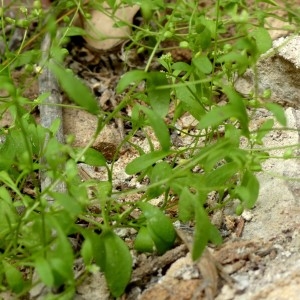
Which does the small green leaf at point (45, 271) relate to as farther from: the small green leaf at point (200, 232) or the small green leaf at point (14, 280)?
the small green leaf at point (200, 232)

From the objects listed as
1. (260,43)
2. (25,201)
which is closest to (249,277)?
(25,201)

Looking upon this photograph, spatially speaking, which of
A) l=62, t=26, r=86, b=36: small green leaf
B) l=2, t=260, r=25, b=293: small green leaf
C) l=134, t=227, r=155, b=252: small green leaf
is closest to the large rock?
l=62, t=26, r=86, b=36: small green leaf

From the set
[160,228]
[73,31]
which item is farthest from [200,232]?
[73,31]

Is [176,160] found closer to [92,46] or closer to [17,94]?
[17,94]

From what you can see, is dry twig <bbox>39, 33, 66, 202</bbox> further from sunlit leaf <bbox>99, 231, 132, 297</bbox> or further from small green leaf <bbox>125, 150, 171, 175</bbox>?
sunlit leaf <bbox>99, 231, 132, 297</bbox>

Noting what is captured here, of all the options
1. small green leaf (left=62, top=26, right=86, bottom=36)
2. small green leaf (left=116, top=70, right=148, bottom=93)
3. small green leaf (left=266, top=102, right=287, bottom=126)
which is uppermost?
small green leaf (left=116, top=70, right=148, bottom=93)

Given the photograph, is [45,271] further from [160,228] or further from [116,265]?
[160,228]

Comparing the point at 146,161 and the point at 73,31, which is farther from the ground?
the point at 73,31

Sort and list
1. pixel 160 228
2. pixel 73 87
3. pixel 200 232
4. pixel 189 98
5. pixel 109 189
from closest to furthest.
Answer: pixel 73 87 → pixel 200 232 → pixel 160 228 → pixel 109 189 → pixel 189 98
